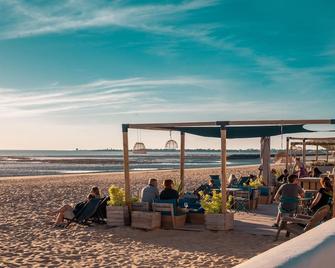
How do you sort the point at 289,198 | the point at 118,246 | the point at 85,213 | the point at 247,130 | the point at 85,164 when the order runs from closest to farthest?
the point at 118,246
the point at 289,198
the point at 85,213
the point at 247,130
the point at 85,164

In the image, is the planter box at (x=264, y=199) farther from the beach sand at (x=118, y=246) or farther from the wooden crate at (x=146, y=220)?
the wooden crate at (x=146, y=220)

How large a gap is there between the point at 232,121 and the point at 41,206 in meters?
6.96

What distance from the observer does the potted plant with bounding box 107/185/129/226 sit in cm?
898

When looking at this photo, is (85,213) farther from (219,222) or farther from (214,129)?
(214,129)

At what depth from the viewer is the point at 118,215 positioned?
8.99m

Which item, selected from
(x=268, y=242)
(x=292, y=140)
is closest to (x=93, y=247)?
(x=268, y=242)

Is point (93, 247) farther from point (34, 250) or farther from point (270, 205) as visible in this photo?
point (270, 205)

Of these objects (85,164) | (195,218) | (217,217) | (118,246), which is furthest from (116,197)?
(85,164)

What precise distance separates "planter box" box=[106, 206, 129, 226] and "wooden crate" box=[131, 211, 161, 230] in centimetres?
27

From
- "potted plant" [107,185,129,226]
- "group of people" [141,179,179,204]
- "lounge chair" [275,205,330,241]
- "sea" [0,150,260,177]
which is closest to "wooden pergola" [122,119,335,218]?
"potted plant" [107,185,129,226]

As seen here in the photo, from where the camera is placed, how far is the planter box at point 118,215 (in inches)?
353

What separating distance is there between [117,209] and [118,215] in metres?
0.12

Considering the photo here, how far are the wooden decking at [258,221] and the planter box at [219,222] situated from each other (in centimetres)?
23

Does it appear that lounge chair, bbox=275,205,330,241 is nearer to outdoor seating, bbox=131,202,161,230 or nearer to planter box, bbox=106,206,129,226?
outdoor seating, bbox=131,202,161,230
